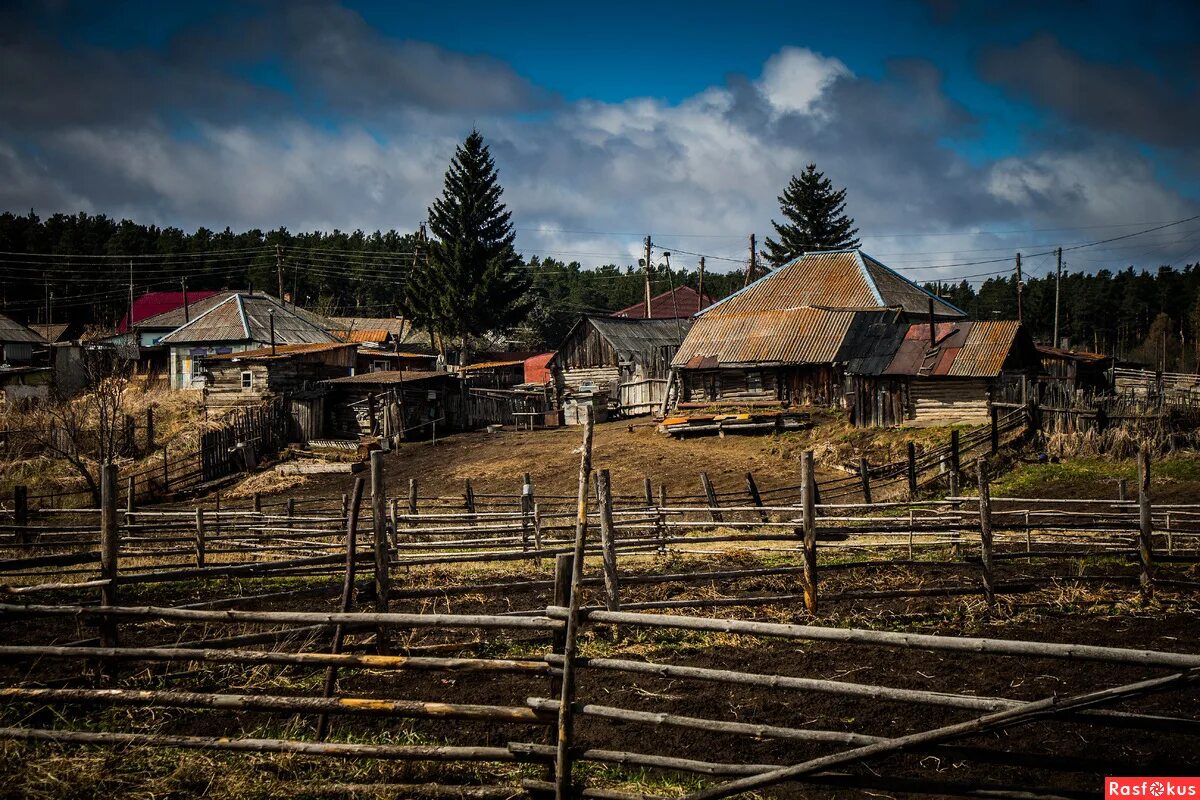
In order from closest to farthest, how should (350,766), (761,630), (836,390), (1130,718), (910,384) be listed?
(1130,718)
(761,630)
(350,766)
(910,384)
(836,390)

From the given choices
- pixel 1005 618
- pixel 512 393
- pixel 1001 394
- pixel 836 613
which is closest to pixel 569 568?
pixel 836 613

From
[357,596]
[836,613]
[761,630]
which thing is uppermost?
[761,630]

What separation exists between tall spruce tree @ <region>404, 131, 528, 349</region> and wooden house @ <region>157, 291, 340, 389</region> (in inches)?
320

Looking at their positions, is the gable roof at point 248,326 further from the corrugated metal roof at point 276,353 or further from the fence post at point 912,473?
the fence post at point 912,473

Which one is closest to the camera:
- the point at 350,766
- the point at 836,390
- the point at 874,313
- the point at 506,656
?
the point at 350,766

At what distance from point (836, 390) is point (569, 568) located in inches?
1160

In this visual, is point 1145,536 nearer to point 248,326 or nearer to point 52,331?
point 248,326

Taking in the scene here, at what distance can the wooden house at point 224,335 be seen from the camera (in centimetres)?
4562

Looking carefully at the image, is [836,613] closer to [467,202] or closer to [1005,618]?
[1005,618]

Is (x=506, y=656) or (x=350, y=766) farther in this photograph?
(x=506, y=656)

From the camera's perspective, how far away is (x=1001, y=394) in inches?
1082

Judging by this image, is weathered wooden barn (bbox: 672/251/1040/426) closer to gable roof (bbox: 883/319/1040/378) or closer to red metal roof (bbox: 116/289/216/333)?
gable roof (bbox: 883/319/1040/378)

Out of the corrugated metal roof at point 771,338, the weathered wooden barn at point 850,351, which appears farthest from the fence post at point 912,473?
the corrugated metal roof at point 771,338

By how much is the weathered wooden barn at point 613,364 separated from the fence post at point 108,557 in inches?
1378
